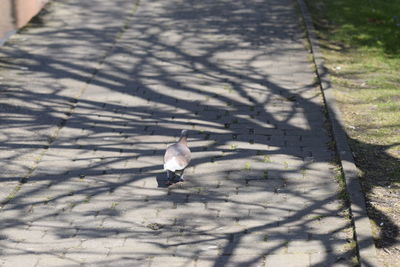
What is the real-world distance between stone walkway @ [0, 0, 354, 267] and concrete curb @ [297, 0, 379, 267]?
0.14m

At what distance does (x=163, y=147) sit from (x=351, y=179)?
232 cm

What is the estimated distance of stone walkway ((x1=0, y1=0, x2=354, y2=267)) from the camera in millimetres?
6797

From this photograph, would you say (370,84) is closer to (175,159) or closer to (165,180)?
(165,180)

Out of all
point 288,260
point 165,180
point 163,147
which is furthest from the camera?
point 163,147

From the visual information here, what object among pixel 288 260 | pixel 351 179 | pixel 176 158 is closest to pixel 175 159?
pixel 176 158

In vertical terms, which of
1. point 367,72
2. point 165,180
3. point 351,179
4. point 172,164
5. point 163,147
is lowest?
point 367,72

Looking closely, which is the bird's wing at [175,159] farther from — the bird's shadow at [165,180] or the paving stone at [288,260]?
the paving stone at [288,260]

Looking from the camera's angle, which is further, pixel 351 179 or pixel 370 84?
pixel 370 84

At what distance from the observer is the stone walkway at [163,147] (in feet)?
22.3

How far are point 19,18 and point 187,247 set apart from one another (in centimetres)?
903

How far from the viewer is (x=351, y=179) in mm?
7785

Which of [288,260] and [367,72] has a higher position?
[288,260]

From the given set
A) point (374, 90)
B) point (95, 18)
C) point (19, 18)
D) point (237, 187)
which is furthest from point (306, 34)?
point (237, 187)

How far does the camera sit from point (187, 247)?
6.69m
